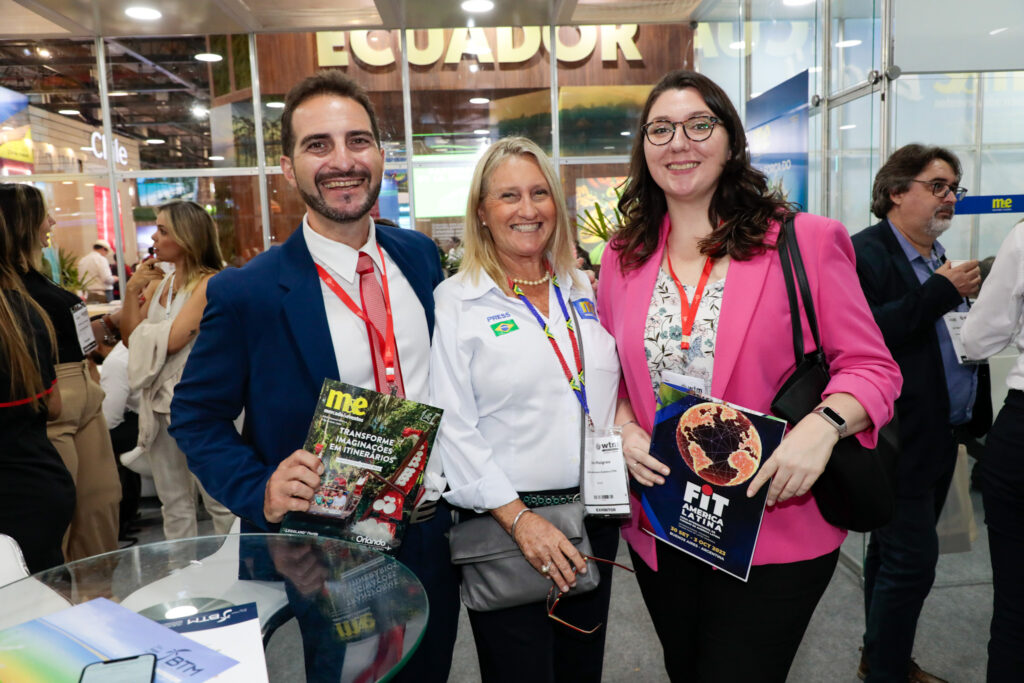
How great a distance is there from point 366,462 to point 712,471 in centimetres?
69

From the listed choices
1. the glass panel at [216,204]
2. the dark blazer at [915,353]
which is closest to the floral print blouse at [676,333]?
the dark blazer at [915,353]

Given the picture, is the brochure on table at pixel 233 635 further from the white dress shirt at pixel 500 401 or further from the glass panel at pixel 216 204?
the glass panel at pixel 216 204

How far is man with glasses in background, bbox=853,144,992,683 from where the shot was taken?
243 cm

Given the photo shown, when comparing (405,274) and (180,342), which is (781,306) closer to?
(405,274)

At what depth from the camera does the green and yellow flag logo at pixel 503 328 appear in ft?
5.50

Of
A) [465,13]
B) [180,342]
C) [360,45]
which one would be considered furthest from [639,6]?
[180,342]

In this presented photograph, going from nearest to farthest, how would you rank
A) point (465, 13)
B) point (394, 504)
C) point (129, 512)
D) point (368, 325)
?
1. point (394, 504)
2. point (368, 325)
3. point (129, 512)
4. point (465, 13)

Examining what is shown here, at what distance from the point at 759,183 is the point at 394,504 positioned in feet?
3.53

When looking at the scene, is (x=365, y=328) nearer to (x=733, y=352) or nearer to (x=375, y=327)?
(x=375, y=327)

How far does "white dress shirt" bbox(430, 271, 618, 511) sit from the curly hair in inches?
13.4

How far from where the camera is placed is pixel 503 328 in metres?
1.68

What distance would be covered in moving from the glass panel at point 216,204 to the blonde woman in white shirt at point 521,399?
261 inches

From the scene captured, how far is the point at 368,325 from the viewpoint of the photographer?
1606 millimetres

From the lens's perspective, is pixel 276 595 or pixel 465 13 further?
pixel 465 13
